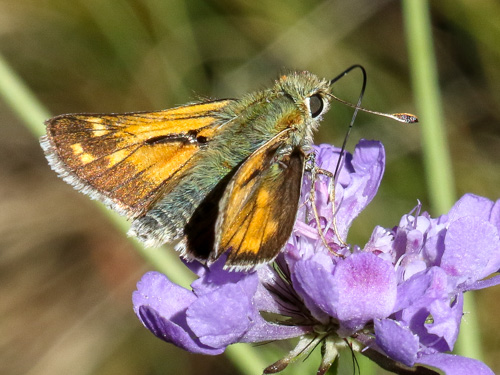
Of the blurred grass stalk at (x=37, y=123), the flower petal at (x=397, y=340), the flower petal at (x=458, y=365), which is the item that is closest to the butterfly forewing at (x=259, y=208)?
the flower petal at (x=397, y=340)

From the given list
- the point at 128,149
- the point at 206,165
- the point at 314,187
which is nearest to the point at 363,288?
the point at 314,187

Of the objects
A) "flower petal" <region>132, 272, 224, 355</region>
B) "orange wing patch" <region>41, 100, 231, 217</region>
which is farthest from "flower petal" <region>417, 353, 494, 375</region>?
"orange wing patch" <region>41, 100, 231, 217</region>

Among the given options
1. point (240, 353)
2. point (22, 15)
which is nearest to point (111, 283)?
point (22, 15)

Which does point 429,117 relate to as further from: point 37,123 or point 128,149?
point 37,123

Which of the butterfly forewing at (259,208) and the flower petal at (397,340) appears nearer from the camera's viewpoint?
the flower petal at (397,340)

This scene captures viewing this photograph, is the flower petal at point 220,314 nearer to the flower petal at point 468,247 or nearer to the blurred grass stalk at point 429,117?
the flower petal at point 468,247

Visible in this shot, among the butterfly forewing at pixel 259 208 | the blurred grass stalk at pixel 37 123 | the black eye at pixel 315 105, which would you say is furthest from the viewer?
the blurred grass stalk at pixel 37 123
